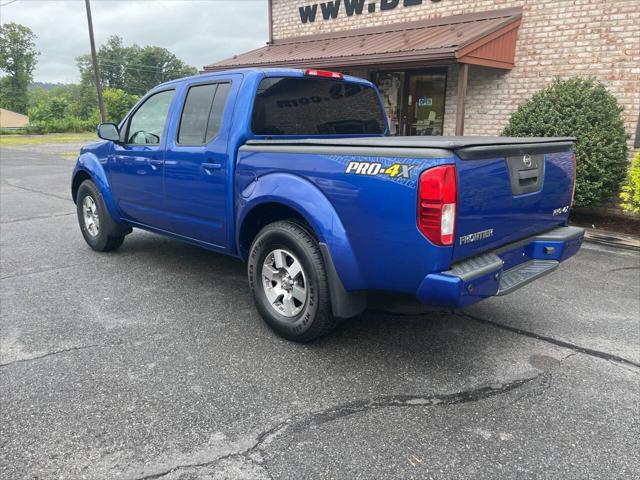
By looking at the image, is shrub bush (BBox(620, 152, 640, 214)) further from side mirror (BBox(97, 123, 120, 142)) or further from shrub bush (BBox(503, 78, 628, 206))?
side mirror (BBox(97, 123, 120, 142))

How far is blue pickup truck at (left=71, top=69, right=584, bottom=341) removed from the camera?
2662 mm

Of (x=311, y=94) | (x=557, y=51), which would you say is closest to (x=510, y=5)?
(x=557, y=51)

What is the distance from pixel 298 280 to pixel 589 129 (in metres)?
5.80

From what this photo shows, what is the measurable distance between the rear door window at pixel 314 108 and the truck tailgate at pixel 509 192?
1826mm

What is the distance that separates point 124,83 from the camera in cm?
10181

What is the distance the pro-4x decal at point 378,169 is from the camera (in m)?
2.64

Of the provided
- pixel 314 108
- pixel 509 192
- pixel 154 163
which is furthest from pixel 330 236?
pixel 154 163

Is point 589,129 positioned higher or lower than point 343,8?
lower

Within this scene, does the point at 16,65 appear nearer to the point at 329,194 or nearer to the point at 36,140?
the point at 36,140

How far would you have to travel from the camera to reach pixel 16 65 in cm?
7212

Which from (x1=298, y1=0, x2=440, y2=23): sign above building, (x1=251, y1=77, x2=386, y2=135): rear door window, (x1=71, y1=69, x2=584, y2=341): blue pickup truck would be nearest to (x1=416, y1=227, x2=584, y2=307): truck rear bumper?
(x1=71, y1=69, x2=584, y2=341): blue pickup truck

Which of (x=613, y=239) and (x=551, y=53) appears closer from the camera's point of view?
(x=613, y=239)

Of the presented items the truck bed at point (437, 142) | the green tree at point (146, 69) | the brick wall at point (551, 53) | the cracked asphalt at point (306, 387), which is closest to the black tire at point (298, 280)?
the cracked asphalt at point (306, 387)

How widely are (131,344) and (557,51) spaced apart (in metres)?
8.22
